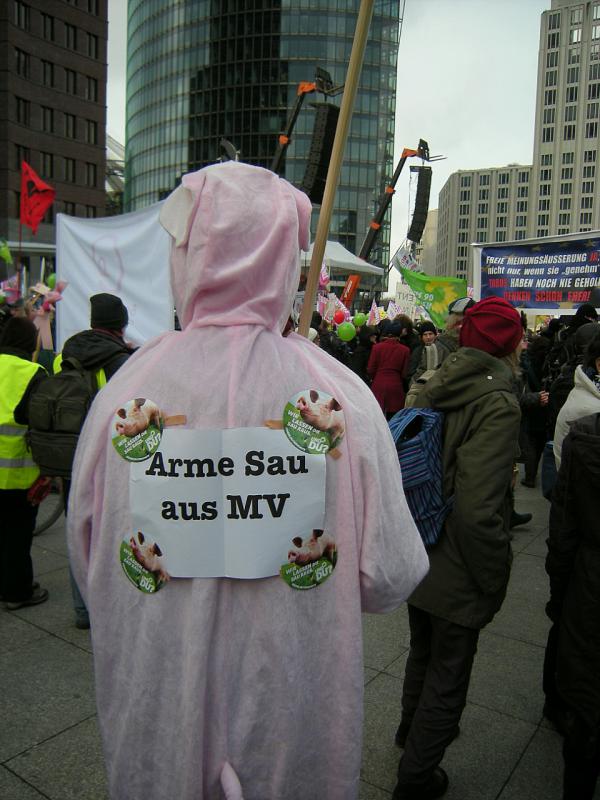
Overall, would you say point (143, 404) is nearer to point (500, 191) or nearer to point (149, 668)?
point (149, 668)

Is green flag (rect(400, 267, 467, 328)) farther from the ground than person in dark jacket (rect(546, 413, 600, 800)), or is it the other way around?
green flag (rect(400, 267, 467, 328))

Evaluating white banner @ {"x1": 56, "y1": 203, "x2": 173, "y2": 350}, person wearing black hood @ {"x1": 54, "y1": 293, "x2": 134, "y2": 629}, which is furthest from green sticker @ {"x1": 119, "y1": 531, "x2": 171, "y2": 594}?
white banner @ {"x1": 56, "y1": 203, "x2": 173, "y2": 350}

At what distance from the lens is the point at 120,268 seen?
5.72m

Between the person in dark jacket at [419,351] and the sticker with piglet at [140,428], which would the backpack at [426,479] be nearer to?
the sticker with piglet at [140,428]

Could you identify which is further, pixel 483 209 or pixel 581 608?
pixel 483 209

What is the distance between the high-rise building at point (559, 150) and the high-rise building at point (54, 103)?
3636 inches

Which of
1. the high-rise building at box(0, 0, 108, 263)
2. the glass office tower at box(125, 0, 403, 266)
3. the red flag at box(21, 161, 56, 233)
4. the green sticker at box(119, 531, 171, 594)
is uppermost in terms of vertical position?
the glass office tower at box(125, 0, 403, 266)

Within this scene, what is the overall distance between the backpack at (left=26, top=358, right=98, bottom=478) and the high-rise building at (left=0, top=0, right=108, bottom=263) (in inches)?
2144

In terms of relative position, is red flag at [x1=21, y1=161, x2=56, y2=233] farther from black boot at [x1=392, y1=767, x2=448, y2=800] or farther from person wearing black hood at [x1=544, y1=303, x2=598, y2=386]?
black boot at [x1=392, y1=767, x2=448, y2=800]

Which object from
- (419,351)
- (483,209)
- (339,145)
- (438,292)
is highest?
(483,209)

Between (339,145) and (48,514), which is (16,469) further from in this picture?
(339,145)

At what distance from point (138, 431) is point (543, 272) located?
7.11 metres

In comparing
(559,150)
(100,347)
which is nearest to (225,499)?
(100,347)

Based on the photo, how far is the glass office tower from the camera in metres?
74.1
